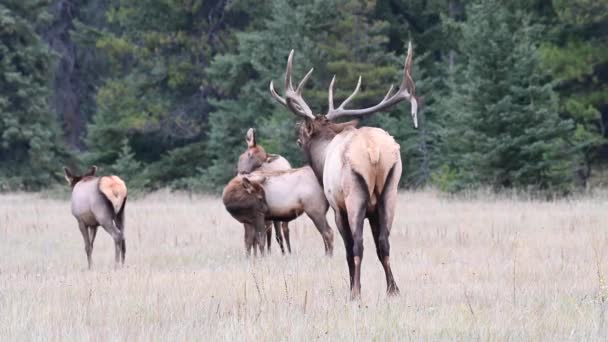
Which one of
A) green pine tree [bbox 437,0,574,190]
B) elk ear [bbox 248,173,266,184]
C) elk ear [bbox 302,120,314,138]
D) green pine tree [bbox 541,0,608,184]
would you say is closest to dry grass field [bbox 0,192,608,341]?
elk ear [bbox 248,173,266,184]

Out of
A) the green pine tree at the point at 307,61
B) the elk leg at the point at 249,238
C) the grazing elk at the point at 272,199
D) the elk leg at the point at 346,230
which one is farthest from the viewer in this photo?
the green pine tree at the point at 307,61

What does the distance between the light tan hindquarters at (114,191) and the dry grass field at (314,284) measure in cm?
70

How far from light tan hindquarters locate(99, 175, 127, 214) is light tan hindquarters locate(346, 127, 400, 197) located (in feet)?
15.4

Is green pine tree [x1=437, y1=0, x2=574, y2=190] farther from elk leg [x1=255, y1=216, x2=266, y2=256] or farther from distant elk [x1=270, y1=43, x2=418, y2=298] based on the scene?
distant elk [x1=270, y1=43, x2=418, y2=298]

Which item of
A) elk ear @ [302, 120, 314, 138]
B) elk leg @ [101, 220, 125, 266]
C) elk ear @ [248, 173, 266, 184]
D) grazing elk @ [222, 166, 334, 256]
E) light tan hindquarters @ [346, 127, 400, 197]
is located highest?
elk ear @ [302, 120, 314, 138]

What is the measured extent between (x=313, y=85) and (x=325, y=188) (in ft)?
61.9

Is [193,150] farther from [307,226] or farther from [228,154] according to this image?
[307,226]

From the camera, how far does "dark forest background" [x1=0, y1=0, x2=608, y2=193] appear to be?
19984 mm

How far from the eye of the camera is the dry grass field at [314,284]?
19.8 ft

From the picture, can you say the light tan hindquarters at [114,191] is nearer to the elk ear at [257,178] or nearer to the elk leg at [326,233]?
the elk ear at [257,178]

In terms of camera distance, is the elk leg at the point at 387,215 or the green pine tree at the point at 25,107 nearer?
the elk leg at the point at 387,215

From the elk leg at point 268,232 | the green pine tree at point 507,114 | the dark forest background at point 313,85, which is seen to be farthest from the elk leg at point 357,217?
the dark forest background at point 313,85

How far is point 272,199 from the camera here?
12016mm

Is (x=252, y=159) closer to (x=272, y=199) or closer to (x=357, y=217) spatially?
(x=272, y=199)
